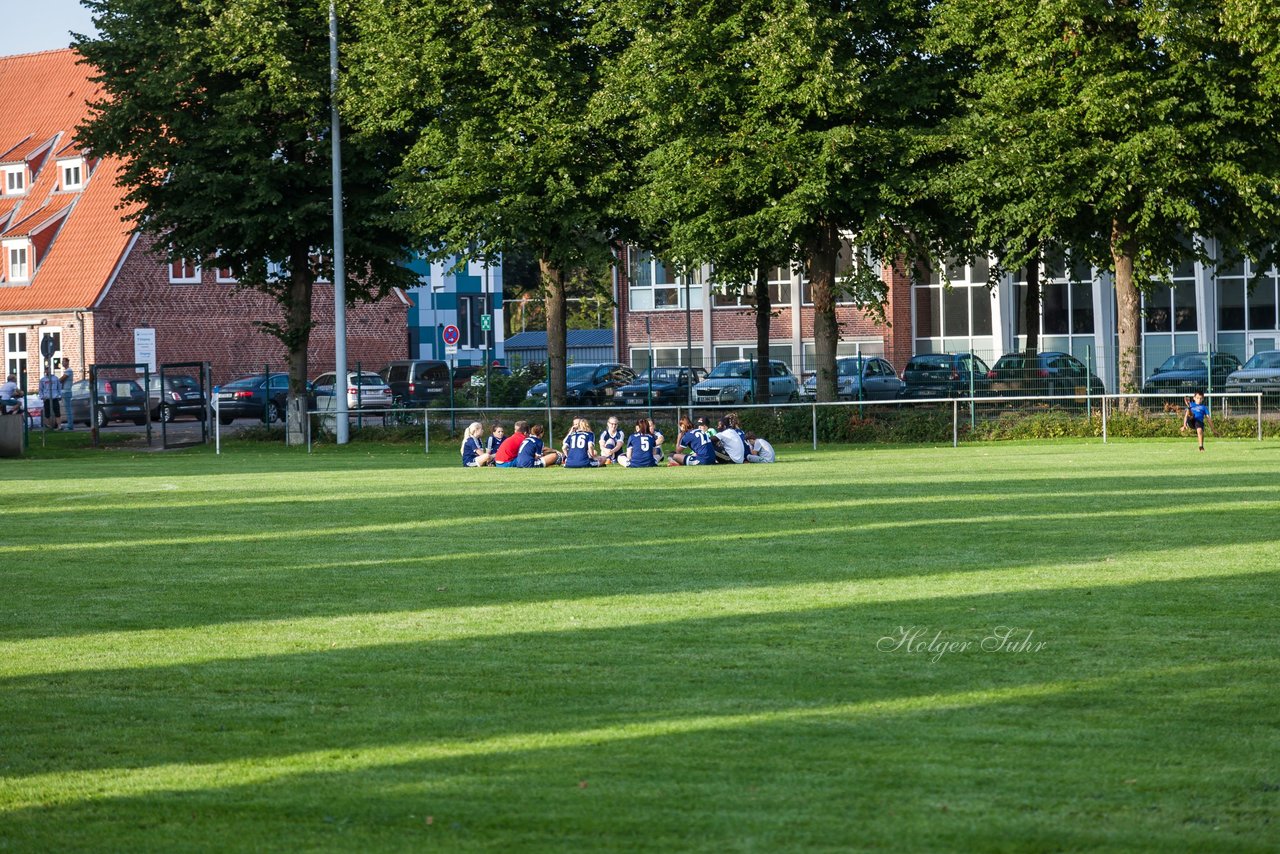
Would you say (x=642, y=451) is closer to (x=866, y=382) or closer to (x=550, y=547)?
(x=550, y=547)

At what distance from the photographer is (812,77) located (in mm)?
36312

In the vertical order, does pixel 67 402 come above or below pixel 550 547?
above

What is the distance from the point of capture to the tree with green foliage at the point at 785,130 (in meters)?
36.3

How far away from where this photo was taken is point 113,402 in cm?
5153

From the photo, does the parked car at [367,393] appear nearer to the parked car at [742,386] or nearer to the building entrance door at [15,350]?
the parked car at [742,386]

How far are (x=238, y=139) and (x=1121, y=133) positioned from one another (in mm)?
21078

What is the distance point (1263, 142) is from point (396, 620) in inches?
1180

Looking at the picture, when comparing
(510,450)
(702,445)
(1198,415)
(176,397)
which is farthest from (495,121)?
(176,397)

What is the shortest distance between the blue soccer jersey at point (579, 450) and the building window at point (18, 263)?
41684 millimetres

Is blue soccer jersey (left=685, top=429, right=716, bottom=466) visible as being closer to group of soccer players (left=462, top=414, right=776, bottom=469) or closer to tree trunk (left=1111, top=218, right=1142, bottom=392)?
group of soccer players (left=462, top=414, right=776, bottom=469)

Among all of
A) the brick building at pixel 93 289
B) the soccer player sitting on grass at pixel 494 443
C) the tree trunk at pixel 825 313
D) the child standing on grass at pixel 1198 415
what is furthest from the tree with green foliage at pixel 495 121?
the brick building at pixel 93 289

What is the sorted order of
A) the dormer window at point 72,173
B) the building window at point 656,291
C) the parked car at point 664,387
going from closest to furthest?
the parked car at point 664,387 < the dormer window at point 72,173 < the building window at point 656,291

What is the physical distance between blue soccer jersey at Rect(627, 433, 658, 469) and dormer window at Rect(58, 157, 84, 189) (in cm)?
4555

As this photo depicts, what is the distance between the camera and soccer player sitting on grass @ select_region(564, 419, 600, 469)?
3011 centimetres
